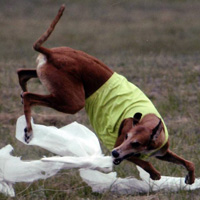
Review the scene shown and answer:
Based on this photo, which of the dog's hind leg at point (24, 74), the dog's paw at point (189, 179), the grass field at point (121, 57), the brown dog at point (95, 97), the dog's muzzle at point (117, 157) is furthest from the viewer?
the grass field at point (121, 57)

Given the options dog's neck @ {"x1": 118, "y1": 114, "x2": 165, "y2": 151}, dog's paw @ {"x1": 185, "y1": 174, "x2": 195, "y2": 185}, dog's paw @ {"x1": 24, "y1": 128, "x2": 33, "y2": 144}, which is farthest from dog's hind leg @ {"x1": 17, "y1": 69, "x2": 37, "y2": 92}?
dog's paw @ {"x1": 185, "y1": 174, "x2": 195, "y2": 185}

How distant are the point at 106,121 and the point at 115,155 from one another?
58 cm


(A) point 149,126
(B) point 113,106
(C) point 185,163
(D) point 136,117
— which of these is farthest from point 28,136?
(C) point 185,163

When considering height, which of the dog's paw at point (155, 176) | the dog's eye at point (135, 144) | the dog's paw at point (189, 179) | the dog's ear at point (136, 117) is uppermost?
the dog's ear at point (136, 117)

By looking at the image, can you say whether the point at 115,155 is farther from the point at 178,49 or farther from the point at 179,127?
the point at 178,49

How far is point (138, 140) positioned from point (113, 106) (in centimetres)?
56

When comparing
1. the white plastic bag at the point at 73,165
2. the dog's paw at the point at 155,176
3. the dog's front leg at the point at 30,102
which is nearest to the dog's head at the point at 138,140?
the white plastic bag at the point at 73,165

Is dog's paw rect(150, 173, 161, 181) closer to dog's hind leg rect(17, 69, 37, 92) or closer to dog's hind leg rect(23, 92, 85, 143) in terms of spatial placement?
dog's hind leg rect(23, 92, 85, 143)

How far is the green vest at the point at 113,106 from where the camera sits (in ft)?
→ 17.3

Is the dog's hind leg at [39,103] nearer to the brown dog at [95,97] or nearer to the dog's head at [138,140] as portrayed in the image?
the brown dog at [95,97]

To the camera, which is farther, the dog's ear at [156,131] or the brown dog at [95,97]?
the brown dog at [95,97]

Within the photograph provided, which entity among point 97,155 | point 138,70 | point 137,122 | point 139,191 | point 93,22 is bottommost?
point 93,22

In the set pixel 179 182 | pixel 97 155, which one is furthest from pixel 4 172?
pixel 179 182

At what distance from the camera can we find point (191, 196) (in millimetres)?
5090
